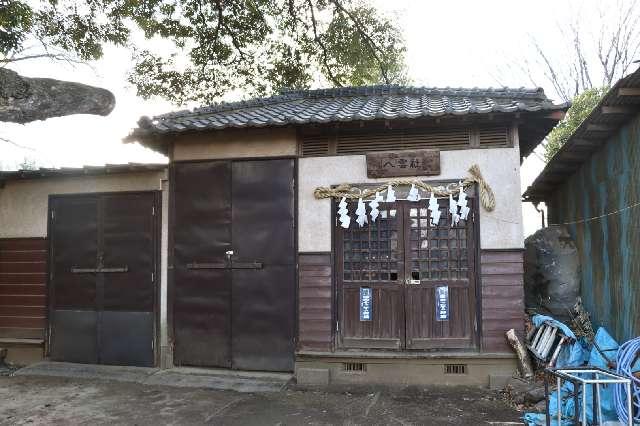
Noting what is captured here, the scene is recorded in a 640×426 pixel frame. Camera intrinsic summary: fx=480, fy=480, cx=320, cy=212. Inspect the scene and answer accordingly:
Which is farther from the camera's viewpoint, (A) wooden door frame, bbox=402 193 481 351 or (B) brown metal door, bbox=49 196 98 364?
(B) brown metal door, bbox=49 196 98 364

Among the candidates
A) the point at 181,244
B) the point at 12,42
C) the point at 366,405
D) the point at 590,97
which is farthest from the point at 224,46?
the point at 590,97

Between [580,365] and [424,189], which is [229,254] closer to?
[424,189]

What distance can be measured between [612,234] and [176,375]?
705 cm

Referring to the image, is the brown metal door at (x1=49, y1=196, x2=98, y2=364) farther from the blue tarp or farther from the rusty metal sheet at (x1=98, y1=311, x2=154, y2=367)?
the blue tarp

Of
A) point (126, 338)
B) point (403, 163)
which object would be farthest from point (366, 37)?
point (126, 338)

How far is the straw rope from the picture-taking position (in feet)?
23.1

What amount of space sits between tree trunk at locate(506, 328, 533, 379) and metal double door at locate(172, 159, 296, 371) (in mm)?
3216

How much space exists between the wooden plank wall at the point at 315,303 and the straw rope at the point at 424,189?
966mm

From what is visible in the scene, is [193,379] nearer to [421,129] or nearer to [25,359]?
[25,359]

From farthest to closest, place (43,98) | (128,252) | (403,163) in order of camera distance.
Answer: (128,252) → (403,163) → (43,98)

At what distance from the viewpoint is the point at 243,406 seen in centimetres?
629

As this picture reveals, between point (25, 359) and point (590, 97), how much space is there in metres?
17.1

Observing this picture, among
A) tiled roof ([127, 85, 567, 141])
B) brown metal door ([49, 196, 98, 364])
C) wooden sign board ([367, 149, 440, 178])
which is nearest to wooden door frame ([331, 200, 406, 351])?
wooden sign board ([367, 149, 440, 178])

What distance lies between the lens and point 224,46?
1280 centimetres
